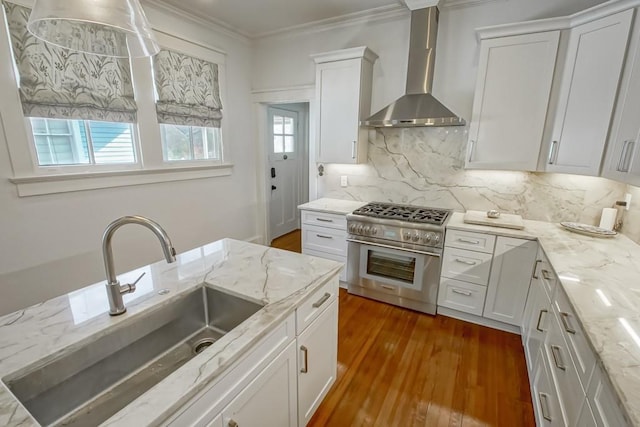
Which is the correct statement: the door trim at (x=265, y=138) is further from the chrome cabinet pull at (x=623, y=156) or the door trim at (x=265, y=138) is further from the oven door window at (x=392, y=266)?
the chrome cabinet pull at (x=623, y=156)

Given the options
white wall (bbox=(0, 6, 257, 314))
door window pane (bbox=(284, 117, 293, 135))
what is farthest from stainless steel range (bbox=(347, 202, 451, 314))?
door window pane (bbox=(284, 117, 293, 135))

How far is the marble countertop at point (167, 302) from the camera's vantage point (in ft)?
2.52

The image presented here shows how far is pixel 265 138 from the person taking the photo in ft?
13.4

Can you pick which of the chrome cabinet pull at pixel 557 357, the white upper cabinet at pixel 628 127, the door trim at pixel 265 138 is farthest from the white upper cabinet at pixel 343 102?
the chrome cabinet pull at pixel 557 357

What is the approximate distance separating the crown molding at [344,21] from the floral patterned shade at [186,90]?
0.92 m

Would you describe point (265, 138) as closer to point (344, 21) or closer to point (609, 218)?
point (344, 21)

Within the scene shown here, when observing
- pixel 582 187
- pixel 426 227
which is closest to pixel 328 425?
pixel 426 227

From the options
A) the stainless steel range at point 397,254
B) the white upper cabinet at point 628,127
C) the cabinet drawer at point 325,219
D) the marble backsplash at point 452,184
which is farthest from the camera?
the cabinet drawer at point 325,219

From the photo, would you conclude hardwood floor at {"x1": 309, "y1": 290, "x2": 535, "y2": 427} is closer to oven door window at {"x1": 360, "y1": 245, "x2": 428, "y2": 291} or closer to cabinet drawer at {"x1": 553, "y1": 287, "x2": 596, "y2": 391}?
oven door window at {"x1": 360, "y1": 245, "x2": 428, "y2": 291}

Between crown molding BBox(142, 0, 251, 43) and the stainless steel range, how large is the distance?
8.67ft

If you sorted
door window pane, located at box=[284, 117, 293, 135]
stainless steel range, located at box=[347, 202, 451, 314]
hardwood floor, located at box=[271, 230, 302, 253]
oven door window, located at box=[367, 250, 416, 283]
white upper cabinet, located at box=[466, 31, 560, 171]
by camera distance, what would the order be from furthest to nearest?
door window pane, located at box=[284, 117, 293, 135], hardwood floor, located at box=[271, 230, 302, 253], oven door window, located at box=[367, 250, 416, 283], stainless steel range, located at box=[347, 202, 451, 314], white upper cabinet, located at box=[466, 31, 560, 171]

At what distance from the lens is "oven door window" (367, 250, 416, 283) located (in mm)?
2768

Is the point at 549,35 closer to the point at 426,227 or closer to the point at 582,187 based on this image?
the point at 582,187

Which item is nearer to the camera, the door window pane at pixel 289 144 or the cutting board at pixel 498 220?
the cutting board at pixel 498 220
